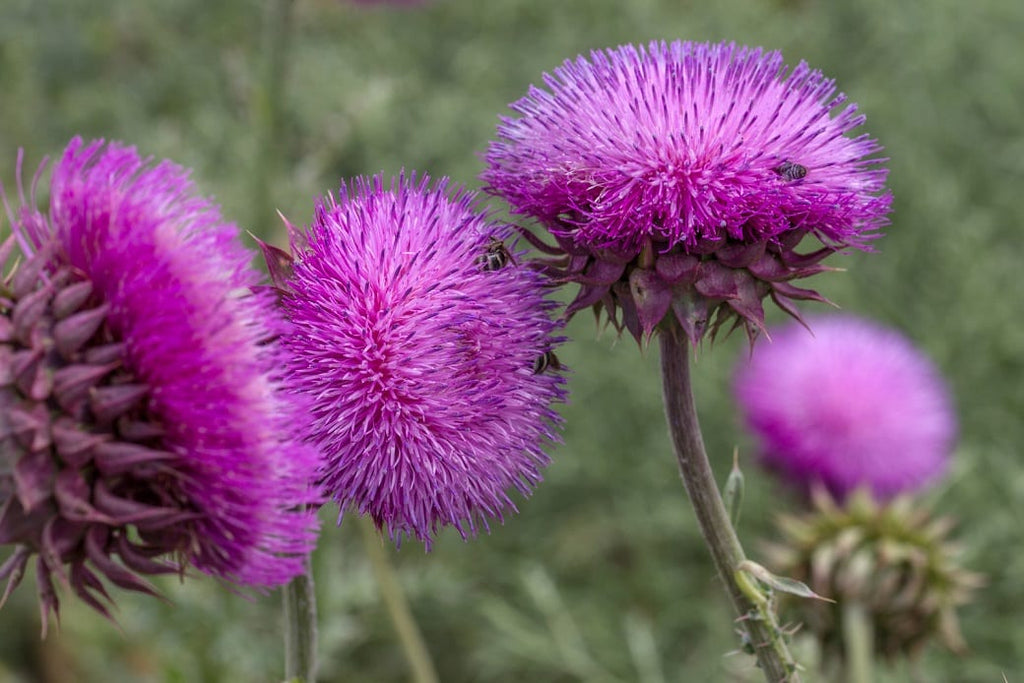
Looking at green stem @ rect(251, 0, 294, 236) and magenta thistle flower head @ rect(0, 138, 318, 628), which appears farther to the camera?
green stem @ rect(251, 0, 294, 236)

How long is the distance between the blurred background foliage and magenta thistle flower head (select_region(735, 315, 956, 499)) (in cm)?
28

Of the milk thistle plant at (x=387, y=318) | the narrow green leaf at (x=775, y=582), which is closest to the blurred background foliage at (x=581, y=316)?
the narrow green leaf at (x=775, y=582)

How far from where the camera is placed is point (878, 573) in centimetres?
350

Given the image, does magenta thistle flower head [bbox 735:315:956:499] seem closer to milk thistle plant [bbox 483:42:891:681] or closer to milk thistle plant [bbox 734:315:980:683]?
milk thistle plant [bbox 734:315:980:683]

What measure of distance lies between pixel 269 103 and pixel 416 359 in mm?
2621

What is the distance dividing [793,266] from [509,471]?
1.97 feet

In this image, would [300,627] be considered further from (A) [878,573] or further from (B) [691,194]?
(A) [878,573]

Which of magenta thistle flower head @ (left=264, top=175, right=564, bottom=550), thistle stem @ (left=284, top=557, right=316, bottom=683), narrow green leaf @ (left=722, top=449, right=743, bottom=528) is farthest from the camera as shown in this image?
narrow green leaf @ (left=722, top=449, right=743, bottom=528)

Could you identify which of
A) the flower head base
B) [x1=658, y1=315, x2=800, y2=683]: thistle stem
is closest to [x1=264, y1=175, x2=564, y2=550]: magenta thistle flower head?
[x1=658, y1=315, x2=800, y2=683]: thistle stem

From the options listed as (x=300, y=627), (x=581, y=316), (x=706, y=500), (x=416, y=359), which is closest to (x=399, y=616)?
(x=300, y=627)

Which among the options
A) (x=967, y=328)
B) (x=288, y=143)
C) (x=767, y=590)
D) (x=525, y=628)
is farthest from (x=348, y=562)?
(x=767, y=590)

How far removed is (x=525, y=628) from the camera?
493 cm

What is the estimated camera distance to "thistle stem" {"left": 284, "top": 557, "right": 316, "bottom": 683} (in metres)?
2.14

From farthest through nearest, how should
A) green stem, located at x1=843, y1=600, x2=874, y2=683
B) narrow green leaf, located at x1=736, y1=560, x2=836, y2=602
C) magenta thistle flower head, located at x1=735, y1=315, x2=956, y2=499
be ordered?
magenta thistle flower head, located at x1=735, y1=315, x2=956, y2=499 → green stem, located at x1=843, y1=600, x2=874, y2=683 → narrow green leaf, located at x1=736, y1=560, x2=836, y2=602
